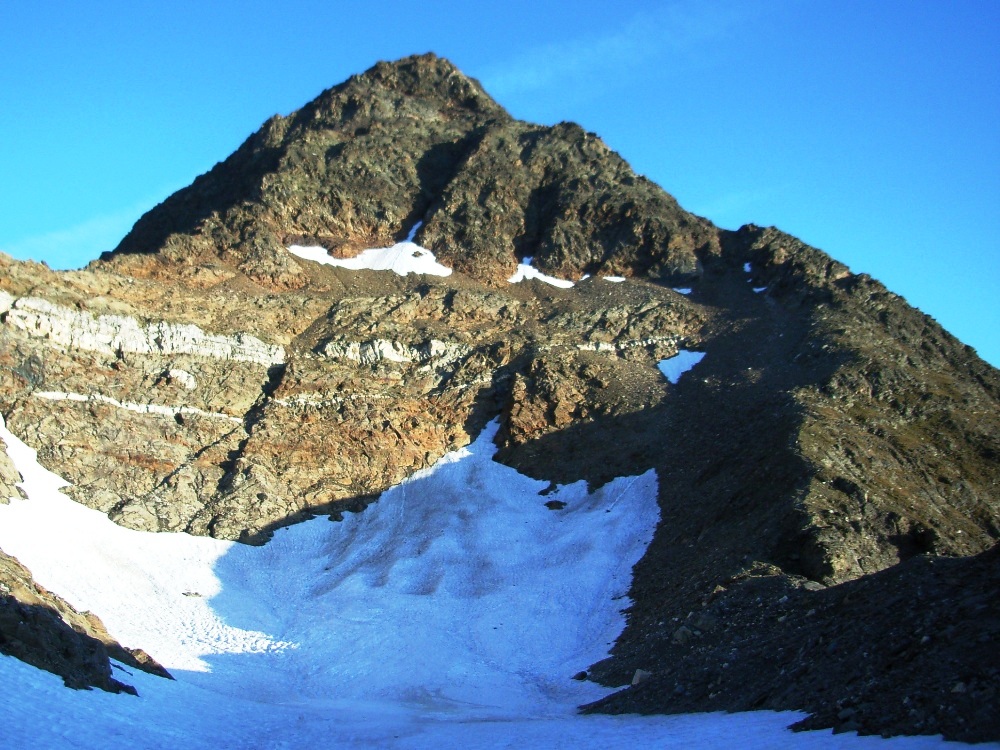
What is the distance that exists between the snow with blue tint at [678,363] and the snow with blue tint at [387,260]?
18.7 m

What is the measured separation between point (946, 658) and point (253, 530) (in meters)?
33.7

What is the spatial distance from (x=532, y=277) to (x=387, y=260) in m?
10.9

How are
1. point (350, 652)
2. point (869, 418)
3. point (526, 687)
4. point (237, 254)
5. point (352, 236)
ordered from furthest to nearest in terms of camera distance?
1. point (352, 236)
2. point (237, 254)
3. point (869, 418)
4. point (350, 652)
5. point (526, 687)

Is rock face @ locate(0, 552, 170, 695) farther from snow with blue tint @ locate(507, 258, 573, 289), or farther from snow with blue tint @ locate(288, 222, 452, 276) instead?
snow with blue tint @ locate(507, 258, 573, 289)

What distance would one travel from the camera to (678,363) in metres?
54.1

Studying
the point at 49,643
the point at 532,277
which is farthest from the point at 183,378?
the point at 49,643

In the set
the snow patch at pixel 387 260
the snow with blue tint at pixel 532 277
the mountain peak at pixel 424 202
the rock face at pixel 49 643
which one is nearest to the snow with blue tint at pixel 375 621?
the rock face at pixel 49 643

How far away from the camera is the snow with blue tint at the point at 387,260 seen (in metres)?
63.9

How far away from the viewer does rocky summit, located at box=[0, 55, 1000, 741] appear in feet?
64.9

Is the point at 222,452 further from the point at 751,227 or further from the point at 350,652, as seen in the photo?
the point at 751,227

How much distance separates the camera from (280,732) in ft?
65.5

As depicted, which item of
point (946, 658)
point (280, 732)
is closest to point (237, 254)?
point (280, 732)

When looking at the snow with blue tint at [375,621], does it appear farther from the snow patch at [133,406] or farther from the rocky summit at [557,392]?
the snow patch at [133,406]

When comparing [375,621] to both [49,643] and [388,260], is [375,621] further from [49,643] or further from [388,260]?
[388,260]
